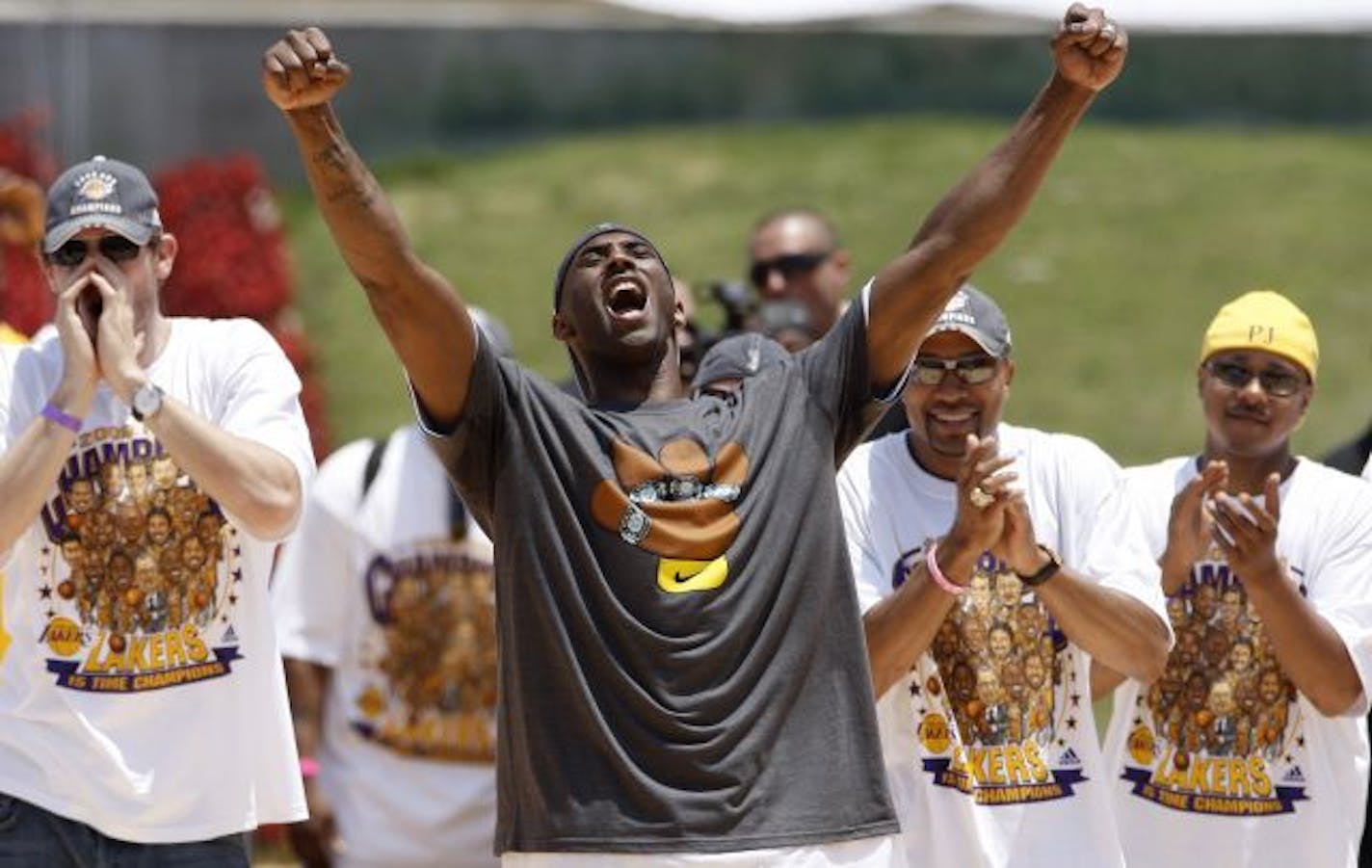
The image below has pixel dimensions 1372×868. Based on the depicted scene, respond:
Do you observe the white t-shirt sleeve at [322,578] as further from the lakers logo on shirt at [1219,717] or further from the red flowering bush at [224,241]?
the red flowering bush at [224,241]

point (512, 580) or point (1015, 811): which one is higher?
point (512, 580)

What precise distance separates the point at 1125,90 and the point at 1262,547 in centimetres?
1173

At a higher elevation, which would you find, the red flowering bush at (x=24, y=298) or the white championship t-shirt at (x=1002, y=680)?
the red flowering bush at (x=24, y=298)

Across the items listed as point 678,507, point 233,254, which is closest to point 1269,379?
point 678,507

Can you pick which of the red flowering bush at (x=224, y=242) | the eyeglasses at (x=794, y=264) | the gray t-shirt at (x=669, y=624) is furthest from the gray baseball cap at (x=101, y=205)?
the red flowering bush at (x=224, y=242)

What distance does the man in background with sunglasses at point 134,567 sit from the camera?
5820mm

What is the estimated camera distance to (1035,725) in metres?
6.04

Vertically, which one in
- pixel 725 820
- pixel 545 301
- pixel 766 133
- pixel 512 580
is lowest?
pixel 725 820

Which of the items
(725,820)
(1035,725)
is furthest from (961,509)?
(725,820)

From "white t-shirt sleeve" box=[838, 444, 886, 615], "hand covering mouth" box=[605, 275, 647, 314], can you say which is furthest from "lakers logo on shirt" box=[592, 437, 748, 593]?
"white t-shirt sleeve" box=[838, 444, 886, 615]

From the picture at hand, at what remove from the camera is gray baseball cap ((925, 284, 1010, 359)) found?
6.16 meters

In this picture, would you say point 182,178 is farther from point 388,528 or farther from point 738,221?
point 388,528

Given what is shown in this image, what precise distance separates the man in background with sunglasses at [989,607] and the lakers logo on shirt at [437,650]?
83.6 inches

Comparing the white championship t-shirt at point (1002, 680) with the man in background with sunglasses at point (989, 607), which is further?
the white championship t-shirt at point (1002, 680)
